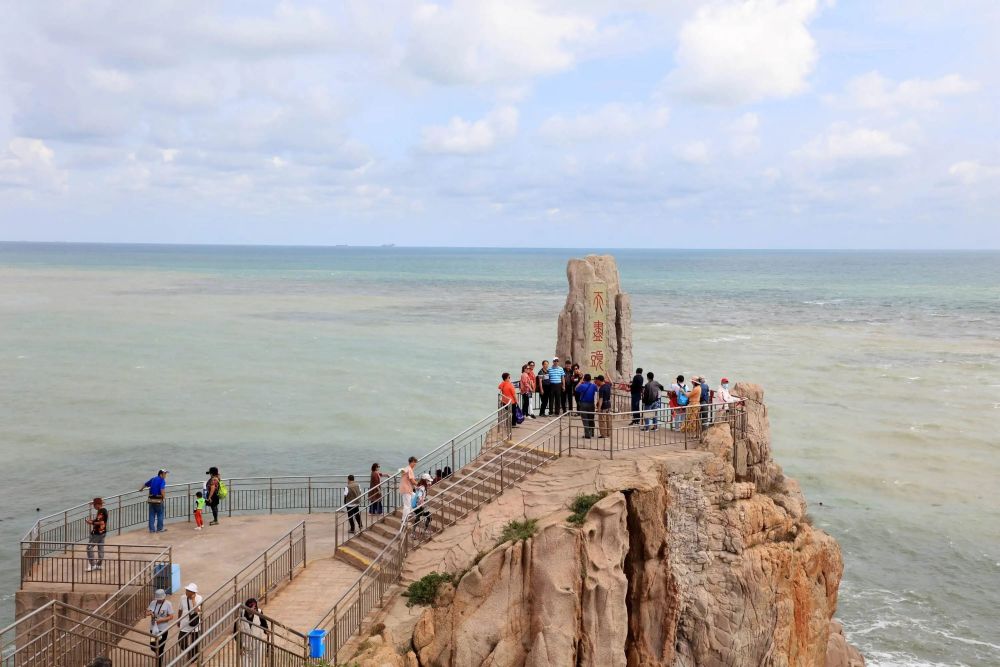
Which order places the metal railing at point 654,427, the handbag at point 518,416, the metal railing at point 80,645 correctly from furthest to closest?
the handbag at point 518,416
the metal railing at point 654,427
the metal railing at point 80,645

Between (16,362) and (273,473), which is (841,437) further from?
(16,362)

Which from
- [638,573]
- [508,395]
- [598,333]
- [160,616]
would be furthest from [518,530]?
[598,333]

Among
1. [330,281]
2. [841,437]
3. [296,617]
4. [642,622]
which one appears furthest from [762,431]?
[330,281]

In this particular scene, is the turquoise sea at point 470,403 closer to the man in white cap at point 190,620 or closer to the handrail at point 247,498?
the handrail at point 247,498

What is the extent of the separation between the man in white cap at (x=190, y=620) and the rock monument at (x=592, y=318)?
11.9 meters

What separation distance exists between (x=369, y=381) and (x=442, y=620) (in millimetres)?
34953

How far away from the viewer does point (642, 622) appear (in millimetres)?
18344

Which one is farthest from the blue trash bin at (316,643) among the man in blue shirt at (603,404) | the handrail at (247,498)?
the handrail at (247,498)

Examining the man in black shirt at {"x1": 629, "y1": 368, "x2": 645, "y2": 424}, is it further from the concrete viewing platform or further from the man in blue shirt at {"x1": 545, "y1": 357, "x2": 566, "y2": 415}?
the man in blue shirt at {"x1": 545, "y1": 357, "x2": 566, "y2": 415}

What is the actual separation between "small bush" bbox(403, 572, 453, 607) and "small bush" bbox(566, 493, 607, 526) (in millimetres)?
2528

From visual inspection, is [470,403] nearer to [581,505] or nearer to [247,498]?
[247,498]

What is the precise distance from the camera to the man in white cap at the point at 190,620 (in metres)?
15.5

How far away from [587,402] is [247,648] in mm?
9339

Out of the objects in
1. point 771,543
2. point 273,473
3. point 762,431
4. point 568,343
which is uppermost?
point 568,343
